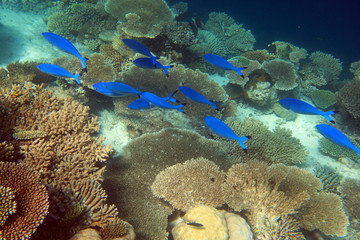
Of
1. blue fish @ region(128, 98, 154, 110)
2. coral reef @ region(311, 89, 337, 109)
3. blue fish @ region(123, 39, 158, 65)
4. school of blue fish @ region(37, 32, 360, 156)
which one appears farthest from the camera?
coral reef @ region(311, 89, 337, 109)

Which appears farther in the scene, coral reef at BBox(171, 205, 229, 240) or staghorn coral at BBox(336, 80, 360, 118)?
staghorn coral at BBox(336, 80, 360, 118)

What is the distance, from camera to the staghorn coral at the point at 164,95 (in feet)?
13.8

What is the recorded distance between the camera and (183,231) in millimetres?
2412

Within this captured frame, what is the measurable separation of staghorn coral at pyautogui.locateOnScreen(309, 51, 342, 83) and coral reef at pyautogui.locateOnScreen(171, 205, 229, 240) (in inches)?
361

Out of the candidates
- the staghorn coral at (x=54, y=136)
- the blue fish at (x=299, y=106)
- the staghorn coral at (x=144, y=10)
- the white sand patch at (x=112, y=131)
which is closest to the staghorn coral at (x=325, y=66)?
the blue fish at (x=299, y=106)

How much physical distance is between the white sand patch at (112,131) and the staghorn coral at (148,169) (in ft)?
3.03

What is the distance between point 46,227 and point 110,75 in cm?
378

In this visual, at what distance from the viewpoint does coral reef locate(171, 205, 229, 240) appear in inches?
89.7

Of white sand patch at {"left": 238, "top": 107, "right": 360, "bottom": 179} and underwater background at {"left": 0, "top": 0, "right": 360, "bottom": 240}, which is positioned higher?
underwater background at {"left": 0, "top": 0, "right": 360, "bottom": 240}

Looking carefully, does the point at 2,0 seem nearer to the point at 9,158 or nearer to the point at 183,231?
the point at 9,158

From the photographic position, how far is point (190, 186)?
2955mm

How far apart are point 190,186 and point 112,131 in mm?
2554

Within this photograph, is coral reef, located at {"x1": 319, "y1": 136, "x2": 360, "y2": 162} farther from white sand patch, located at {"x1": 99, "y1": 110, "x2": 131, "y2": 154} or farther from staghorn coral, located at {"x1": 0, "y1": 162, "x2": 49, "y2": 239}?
staghorn coral, located at {"x1": 0, "y1": 162, "x2": 49, "y2": 239}

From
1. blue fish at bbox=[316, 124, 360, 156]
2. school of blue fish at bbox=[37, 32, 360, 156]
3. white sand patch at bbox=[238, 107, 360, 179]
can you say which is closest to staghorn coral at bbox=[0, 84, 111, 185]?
school of blue fish at bbox=[37, 32, 360, 156]
